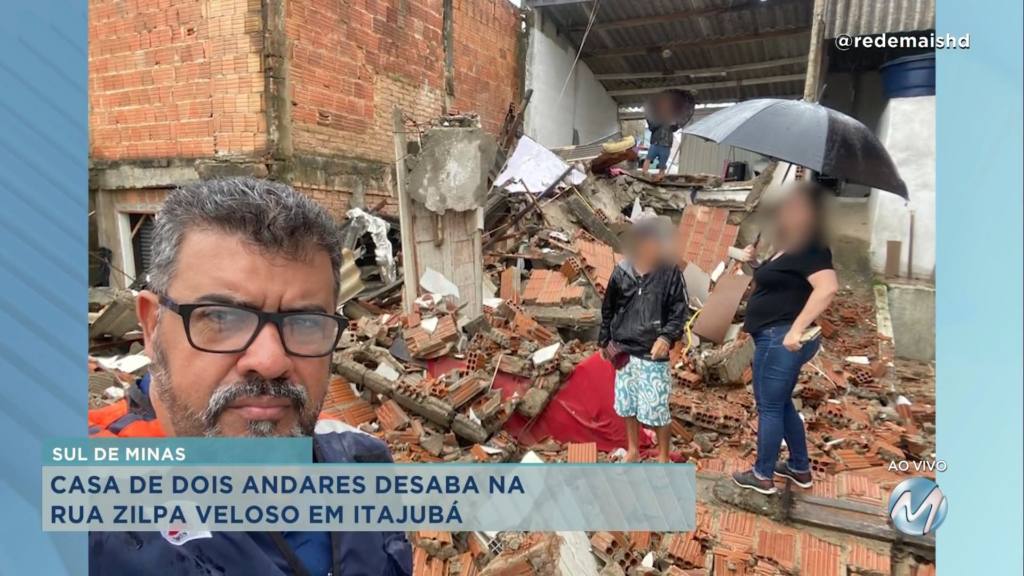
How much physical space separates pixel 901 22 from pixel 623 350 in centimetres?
146

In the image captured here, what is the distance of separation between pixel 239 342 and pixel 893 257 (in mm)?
1961

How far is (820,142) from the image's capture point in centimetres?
132

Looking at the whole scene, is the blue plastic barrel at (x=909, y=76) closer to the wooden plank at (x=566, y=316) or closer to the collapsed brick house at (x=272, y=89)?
the collapsed brick house at (x=272, y=89)

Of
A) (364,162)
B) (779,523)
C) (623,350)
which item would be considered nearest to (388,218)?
(364,162)

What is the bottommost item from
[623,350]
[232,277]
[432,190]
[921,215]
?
[623,350]

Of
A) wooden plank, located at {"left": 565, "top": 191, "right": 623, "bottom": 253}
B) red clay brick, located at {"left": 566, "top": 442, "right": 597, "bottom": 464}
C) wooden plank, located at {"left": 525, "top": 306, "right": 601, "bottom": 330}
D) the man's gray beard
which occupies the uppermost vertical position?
wooden plank, located at {"left": 565, "top": 191, "right": 623, "bottom": 253}

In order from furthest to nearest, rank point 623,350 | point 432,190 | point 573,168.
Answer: point 573,168 → point 432,190 → point 623,350

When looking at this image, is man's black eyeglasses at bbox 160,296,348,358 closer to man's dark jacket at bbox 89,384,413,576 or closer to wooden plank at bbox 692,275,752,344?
man's dark jacket at bbox 89,384,413,576

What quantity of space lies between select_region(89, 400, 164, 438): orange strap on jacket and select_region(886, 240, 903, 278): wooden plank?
2180mm

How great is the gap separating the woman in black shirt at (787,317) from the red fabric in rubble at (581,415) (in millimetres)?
748

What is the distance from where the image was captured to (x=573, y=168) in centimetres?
362

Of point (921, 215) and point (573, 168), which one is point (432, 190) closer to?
point (573, 168)

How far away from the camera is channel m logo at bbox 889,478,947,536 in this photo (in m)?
1.24

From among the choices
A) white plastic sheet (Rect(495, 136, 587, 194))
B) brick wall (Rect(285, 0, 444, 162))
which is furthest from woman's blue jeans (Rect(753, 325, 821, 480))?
→ brick wall (Rect(285, 0, 444, 162))
